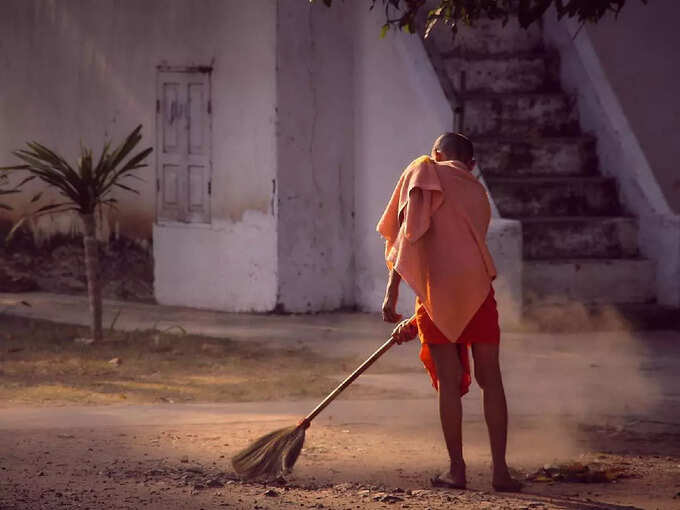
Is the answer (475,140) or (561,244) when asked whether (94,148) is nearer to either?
(475,140)

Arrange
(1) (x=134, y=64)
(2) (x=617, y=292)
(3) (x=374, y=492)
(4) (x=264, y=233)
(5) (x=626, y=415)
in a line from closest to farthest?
1. (3) (x=374, y=492)
2. (5) (x=626, y=415)
3. (2) (x=617, y=292)
4. (4) (x=264, y=233)
5. (1) (x=134, y=64)

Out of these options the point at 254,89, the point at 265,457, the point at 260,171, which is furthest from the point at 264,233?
the point at 265,457

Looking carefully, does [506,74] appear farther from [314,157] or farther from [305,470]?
[305,470]

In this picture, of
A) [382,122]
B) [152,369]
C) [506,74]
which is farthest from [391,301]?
[506,74]

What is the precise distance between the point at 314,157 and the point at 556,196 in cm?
222

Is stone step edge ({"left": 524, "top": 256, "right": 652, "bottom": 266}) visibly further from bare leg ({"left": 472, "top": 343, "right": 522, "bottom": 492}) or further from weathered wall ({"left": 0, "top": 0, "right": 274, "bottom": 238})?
bare leg ({"left": 472, "top": 343, "right": 522, "bottom": 492})

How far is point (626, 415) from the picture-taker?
296 inches

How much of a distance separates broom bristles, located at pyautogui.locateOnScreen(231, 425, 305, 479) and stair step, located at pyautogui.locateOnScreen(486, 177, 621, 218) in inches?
240

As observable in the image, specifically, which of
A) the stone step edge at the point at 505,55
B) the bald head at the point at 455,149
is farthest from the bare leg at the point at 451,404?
the stone step edge at the point at 505,55

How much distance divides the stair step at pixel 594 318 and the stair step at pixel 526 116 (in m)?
2.25

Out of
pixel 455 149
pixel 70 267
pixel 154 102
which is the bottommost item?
pixel 70 267

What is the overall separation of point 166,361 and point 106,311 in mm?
2995

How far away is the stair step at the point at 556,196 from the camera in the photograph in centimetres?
1185

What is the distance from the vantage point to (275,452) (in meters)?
6.02
